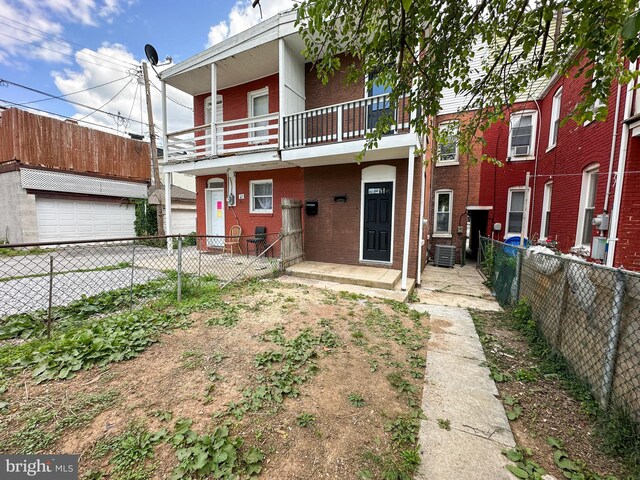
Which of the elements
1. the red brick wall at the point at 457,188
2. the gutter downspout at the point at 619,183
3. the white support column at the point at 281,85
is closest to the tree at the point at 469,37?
the gutter downspout at the point at 619,183

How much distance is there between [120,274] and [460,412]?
25.1ft

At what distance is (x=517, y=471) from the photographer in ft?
5.30

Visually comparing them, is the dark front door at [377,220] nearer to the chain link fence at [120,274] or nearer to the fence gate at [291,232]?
the fence gate at [291,232]

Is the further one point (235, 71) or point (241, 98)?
point (241, 98)

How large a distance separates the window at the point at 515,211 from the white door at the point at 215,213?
11.1 metres

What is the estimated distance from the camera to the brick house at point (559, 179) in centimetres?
468

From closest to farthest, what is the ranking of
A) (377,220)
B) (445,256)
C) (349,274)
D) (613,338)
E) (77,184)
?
1. (613,338)
2. (349,274)
3. (377,220)
4. (445,256)
5. (77,184)

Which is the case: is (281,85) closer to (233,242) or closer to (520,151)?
(233,242)

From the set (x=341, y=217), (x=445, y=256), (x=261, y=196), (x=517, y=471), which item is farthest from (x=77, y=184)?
(x=517, y=471)

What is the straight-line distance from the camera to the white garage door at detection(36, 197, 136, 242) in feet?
36.0

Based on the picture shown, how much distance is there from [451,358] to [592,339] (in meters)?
1.26

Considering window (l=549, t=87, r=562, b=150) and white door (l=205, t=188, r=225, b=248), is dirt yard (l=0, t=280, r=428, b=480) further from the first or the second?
window (l=549, t=87, r=562, b=150)

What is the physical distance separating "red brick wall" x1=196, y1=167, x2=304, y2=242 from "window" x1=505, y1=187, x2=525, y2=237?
8565 mm

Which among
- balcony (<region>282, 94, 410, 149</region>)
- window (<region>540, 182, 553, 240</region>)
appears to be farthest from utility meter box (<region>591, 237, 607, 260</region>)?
balcony (<region>282, 94, 410, 149</region>)
